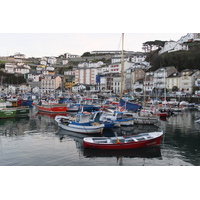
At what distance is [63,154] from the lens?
589 inches

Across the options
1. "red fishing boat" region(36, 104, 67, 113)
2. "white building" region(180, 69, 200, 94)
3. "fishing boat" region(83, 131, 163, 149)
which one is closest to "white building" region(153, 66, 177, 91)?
"white building" region(180, 69, 200, 94)

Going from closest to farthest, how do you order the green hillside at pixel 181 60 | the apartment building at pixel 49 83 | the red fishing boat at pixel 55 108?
the red fishing boat at pixel 55 108, the green hillside at pixel 181 60, the apartment building at pixel 49 83

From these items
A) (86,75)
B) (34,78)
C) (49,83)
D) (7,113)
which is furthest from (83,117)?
(34,78)

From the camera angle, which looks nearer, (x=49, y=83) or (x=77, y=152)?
(x=77, y=152)

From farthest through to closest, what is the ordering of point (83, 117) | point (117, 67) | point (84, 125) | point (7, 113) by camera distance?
point (117, 67), point (7, 113), point (83, 117), point (84, 125)

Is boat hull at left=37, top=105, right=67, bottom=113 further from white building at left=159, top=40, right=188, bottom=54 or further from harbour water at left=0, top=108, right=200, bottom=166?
white building at left=159, top=40, right=188, bottom=54

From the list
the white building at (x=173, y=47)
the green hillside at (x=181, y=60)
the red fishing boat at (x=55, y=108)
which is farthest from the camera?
the white building at (x=173, y=47)

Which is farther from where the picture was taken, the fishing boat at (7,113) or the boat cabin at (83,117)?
the fishing boat at (7,113)

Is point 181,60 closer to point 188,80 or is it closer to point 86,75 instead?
point 188,80

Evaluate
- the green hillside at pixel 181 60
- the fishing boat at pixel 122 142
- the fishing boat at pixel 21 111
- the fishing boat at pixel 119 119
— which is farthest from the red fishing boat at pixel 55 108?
the green hillside at pixel 181 60

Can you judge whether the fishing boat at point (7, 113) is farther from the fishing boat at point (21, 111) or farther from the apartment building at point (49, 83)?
the apartment building at point (49, 83)

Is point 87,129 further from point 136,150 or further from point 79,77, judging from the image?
Result: point 79,77

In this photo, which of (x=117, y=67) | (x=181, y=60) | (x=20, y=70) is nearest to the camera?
(x=181, y=60)

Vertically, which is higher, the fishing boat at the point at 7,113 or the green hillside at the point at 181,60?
the green hillside at the point at 181,60
